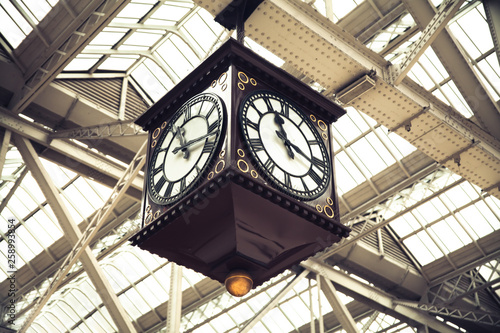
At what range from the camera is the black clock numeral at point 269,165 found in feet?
17.7

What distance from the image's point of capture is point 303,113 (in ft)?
20.5

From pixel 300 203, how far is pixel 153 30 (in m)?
15.3

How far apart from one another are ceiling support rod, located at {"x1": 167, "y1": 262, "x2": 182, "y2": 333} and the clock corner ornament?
10074 mm

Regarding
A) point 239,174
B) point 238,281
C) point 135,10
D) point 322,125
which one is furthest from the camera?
point 135,10

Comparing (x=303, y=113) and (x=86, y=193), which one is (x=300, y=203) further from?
(x=86, y=193)

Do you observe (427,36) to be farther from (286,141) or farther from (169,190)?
(169,190)

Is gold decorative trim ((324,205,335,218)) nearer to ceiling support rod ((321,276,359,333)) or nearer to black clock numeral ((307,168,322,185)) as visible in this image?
black clock numeral ((307,168,322,185))

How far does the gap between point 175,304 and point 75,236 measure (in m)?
2.87

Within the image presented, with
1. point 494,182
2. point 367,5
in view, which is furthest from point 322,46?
point 367,5

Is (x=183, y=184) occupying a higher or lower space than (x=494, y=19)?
lower

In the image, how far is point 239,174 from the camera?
5.03 metres

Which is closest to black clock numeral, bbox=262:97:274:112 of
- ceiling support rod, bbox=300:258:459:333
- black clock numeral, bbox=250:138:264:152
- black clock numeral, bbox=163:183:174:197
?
black clock numeral, bbox=250:138:264:152

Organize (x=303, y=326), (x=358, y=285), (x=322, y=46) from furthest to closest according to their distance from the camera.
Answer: (x=303, y=326) < (x=358, y=285) < (x=322, y=46)

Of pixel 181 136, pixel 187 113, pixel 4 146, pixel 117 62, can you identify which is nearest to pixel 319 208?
pixel 181 136
